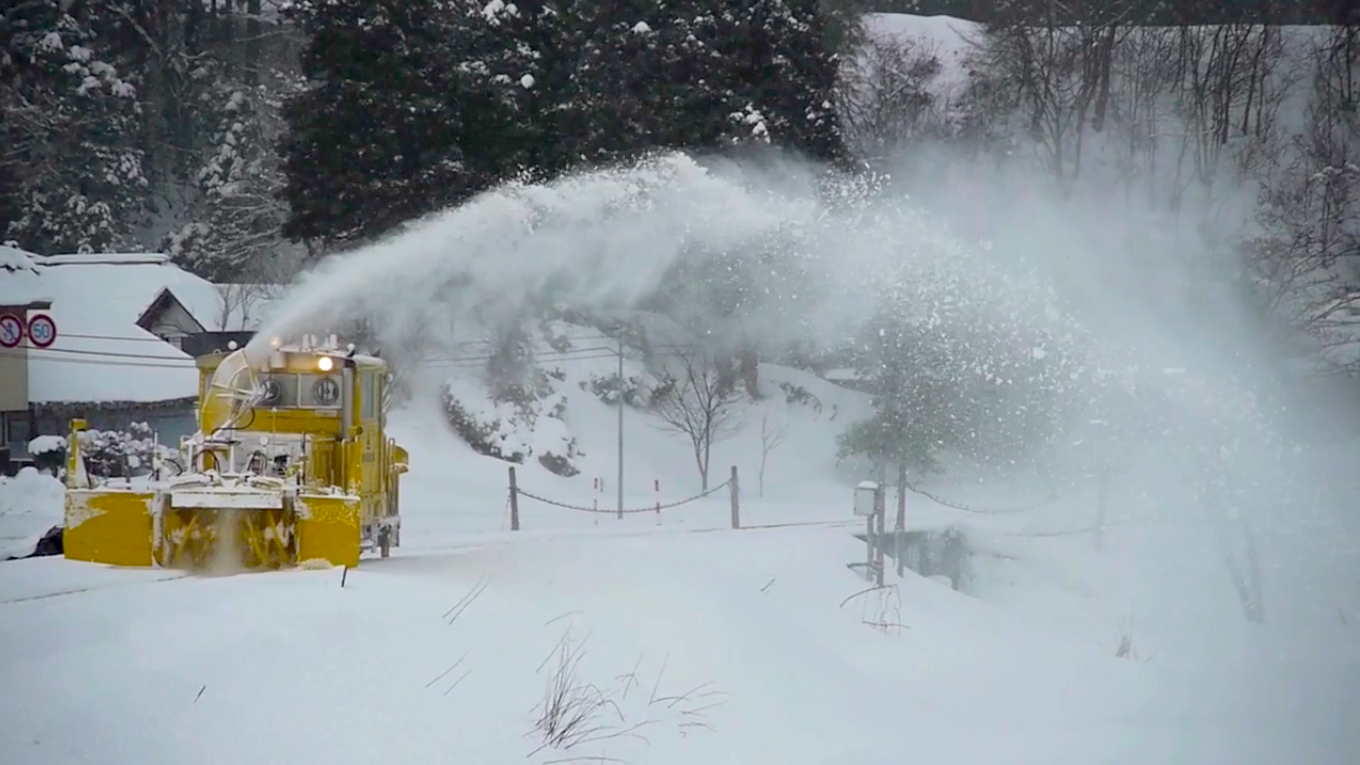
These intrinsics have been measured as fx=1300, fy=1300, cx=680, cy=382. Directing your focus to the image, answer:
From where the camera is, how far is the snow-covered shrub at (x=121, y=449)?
2611 cm

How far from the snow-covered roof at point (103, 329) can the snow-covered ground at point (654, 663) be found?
1343 cm

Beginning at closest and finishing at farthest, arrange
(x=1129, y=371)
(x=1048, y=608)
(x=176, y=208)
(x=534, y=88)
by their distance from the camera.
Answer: (x=1048, y=608) → (x=1129, y=371) → (x=534, y=88) → (x=176, y=208)

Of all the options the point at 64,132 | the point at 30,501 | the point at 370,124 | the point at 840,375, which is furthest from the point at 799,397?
the point at 64,132

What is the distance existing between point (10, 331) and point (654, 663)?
20.0 m

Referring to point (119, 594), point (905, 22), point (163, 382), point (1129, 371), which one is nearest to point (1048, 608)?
point (1129, 371)

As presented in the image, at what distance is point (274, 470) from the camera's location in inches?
466

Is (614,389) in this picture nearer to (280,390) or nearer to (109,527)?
(280,390)

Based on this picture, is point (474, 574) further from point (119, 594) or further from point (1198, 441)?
point (1198, 441)

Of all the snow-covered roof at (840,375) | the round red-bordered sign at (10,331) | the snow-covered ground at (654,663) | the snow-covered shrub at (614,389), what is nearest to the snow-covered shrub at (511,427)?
the snow-covered shrub at (614,389)

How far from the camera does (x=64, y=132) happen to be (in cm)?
3603

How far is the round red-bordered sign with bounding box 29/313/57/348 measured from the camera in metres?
21.7

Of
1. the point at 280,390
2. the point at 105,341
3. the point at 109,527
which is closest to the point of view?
the point at 109,527

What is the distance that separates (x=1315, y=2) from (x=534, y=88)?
3449 centimetres

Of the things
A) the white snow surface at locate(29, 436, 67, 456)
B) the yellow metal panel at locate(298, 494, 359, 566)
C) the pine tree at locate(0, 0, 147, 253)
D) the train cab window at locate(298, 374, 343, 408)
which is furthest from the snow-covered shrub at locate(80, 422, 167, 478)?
the yellow metal panel at locate(298, 494, 359, 566)
